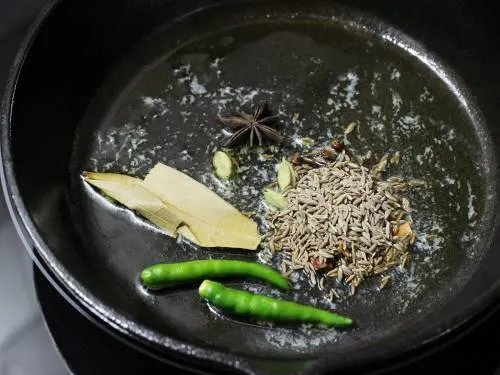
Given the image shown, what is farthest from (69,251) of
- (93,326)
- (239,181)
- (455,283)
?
(455,283)

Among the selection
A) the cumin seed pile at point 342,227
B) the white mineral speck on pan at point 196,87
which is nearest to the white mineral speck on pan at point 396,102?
the cumin seed pile at point 342,227

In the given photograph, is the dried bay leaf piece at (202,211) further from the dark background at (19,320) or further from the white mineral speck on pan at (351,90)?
the white mineral speck on pan at (351,90)

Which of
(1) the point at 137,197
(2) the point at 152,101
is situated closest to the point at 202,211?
(1) the point at 137,197

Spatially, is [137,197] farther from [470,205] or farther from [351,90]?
[470,205]

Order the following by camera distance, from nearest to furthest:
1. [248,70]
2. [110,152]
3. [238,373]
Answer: [238,373] → [110,152] → [248,70]

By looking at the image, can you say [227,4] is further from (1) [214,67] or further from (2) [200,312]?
(2) [200,312]
